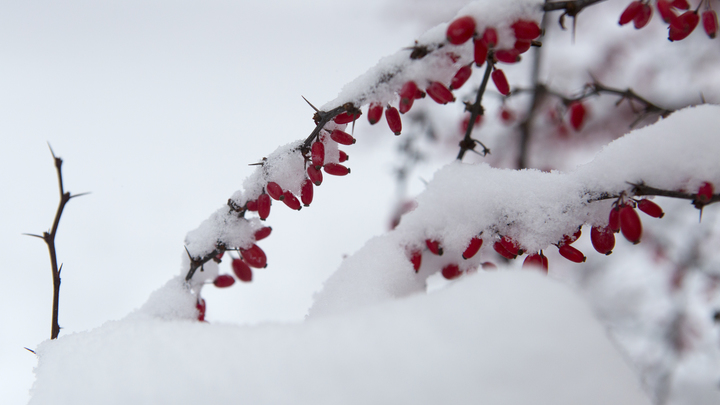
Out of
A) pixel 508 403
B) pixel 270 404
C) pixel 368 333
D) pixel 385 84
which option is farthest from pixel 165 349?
pixel 385 84

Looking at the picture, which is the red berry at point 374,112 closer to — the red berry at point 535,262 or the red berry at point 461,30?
the red berry at point 461,30

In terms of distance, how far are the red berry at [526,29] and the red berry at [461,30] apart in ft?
0.38

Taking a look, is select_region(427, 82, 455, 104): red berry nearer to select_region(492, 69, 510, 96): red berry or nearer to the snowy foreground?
select_region(492, 69, 510, 96): red berry

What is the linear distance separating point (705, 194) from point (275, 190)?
41.5 inches

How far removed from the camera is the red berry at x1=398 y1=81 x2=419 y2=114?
101 cm

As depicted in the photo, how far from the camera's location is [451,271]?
128 centimetres

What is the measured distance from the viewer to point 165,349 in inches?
27.3

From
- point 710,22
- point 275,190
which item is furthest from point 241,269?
point 710,22

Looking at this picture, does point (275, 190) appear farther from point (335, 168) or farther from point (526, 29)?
point (526, 29)

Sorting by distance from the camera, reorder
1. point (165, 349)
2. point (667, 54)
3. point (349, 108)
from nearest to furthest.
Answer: point (165, 349) → point (349, 108) → point (667, 54)

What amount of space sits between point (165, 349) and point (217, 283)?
2.16 ft

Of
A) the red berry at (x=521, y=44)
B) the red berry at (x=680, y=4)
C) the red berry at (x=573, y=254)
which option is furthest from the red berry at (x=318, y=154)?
the red berry at (x=680, y=4)

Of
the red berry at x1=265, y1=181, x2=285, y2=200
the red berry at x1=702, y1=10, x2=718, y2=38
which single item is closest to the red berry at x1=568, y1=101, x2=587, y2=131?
the red berry at x1=702, y1=10, x2=718, y2=38

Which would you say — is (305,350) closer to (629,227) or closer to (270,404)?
(270,404)
